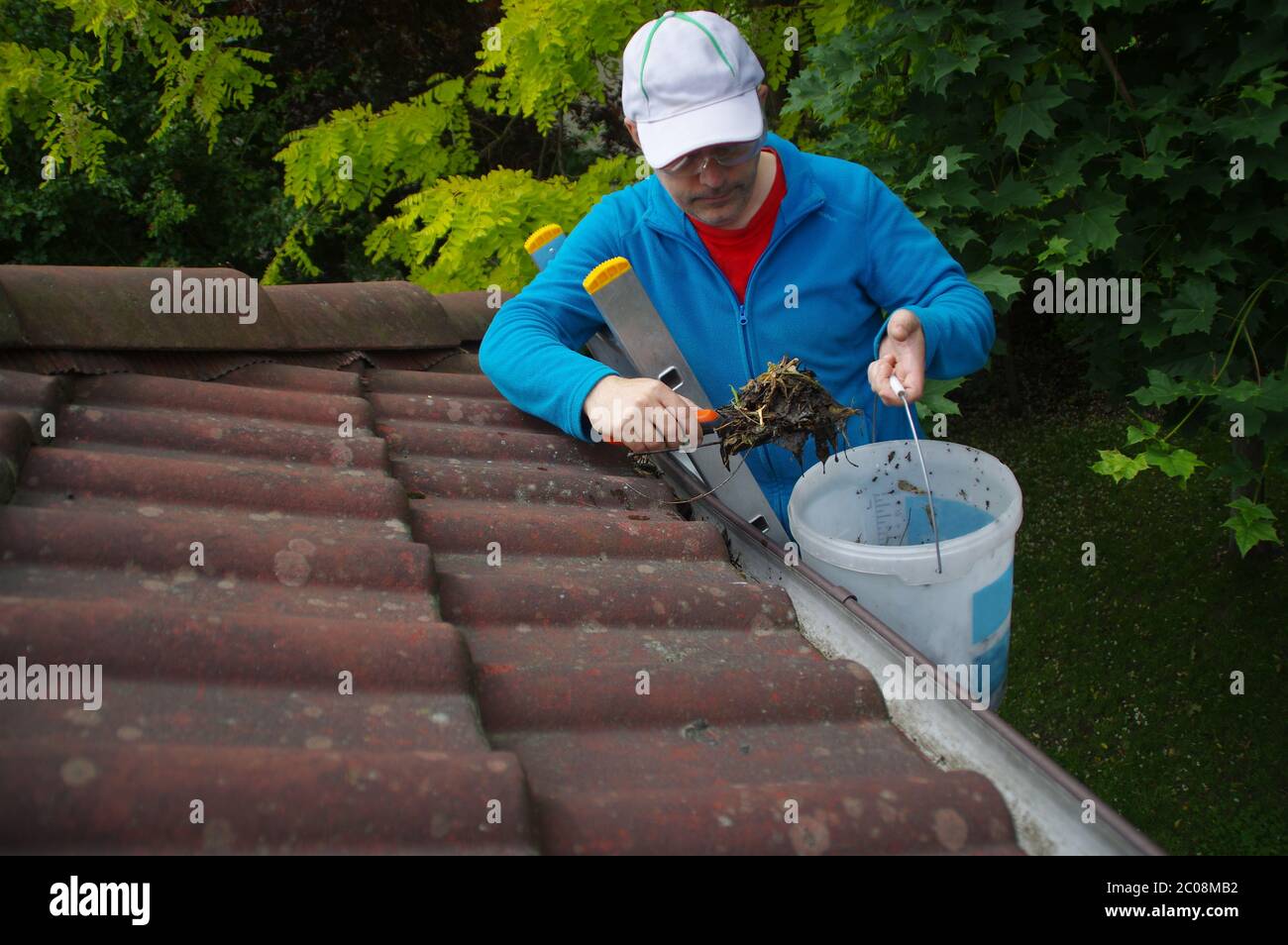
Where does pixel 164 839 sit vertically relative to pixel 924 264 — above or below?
below

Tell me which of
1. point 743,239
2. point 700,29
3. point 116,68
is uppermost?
point 116,68

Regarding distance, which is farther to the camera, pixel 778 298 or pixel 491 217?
pixel 491 217

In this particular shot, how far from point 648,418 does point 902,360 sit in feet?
2.05

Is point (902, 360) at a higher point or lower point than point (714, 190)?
lower

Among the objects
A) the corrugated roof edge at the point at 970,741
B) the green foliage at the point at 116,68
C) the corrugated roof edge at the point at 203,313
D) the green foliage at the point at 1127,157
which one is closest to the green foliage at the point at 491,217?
the corrugated roof edge at the point at 203,313

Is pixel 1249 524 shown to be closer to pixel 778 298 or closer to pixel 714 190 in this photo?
pixel 778 298

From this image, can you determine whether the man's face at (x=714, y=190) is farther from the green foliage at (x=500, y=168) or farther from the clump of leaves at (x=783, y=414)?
the green foliage at (x=500, y=168)

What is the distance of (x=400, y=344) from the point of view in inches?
140

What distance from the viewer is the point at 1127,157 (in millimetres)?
3713

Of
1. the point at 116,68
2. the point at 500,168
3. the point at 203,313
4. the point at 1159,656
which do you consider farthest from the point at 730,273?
the point at 1159,656

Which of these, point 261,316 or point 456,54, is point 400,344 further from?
point 456,54
